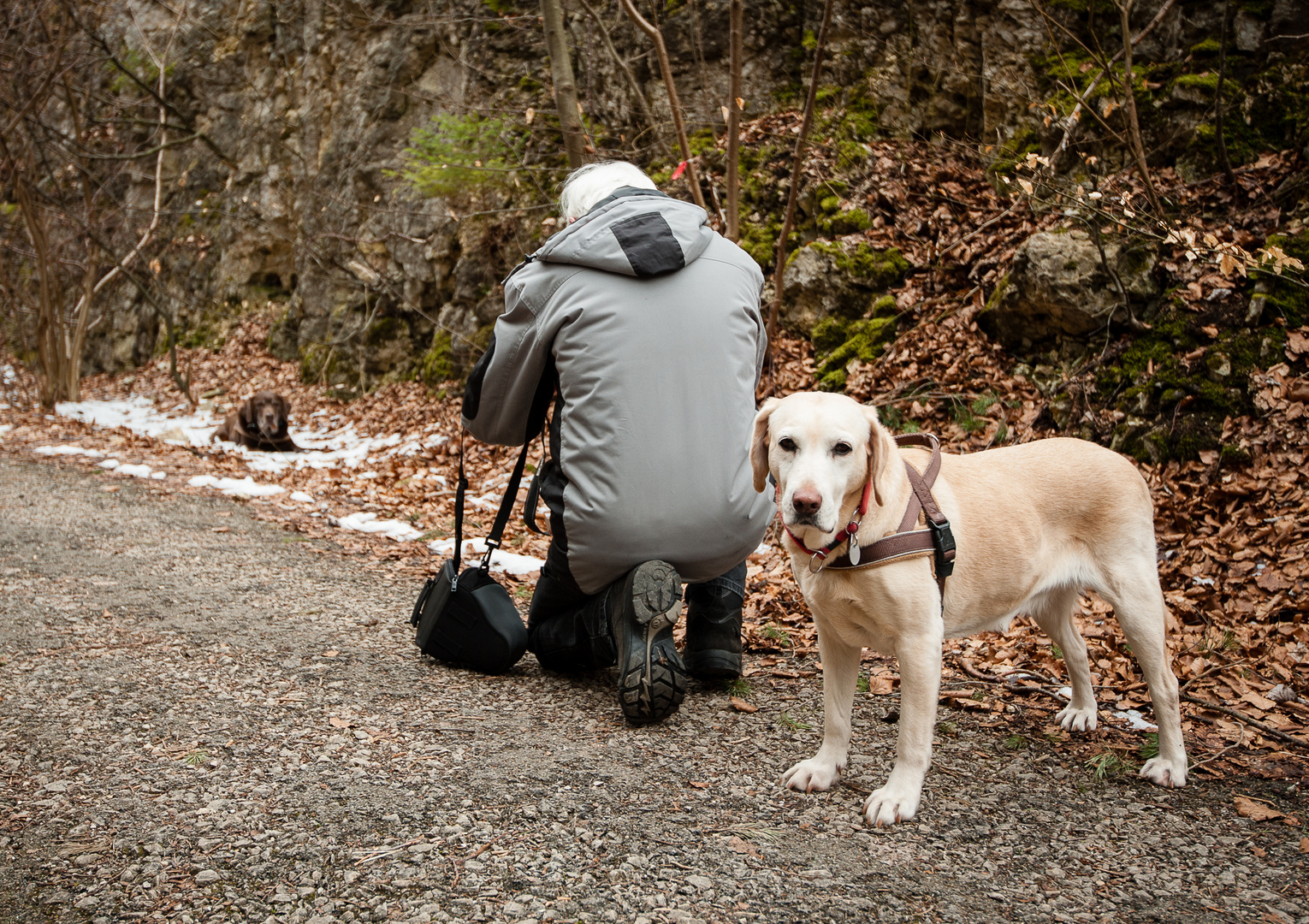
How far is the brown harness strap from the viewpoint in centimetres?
270

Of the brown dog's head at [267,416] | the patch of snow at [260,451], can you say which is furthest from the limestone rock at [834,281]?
the brown dog's head at [267,416]

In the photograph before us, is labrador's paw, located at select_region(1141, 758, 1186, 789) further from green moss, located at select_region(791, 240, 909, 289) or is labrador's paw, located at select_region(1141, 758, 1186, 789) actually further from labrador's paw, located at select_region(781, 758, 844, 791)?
green moss, located at select_region(791, 240, 909, 289)

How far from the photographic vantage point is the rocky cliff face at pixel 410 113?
31.8 feet

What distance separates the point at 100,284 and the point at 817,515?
63.4ft

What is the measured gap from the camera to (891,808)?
8.87 feet

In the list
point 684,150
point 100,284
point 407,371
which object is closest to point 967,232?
point 684,150

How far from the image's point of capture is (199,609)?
4906 mm

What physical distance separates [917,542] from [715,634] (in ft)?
4.37

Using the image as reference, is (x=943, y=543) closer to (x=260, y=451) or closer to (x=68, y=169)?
(x=260, y=451)

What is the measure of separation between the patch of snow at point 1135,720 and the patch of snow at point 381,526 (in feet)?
16.8

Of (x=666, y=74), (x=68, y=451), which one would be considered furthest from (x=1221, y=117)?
(x=68, y=451)

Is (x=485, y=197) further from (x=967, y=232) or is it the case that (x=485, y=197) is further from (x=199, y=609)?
(x=199, y=609)

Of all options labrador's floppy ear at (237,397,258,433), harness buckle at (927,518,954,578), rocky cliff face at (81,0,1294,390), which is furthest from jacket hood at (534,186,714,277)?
labrador's floppy ear at (237,397,258,433)

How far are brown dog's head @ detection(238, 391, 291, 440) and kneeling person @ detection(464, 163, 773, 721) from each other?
351 inches
